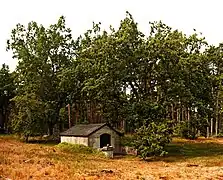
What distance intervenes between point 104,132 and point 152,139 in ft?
21.3

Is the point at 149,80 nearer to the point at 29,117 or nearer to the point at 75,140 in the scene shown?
the point at 75,140

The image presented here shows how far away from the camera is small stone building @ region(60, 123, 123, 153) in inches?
1355

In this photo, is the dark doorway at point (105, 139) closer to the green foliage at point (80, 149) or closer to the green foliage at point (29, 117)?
the green foliage at point (80, 149)

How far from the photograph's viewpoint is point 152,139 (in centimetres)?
3034

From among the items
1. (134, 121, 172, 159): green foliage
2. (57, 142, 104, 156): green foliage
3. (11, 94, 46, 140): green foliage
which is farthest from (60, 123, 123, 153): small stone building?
(11, 94, 46, 140): green foliage

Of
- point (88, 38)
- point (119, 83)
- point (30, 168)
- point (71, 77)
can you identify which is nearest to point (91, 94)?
point (119, 83)

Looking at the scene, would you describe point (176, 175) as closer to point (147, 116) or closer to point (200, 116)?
point (147, 116)

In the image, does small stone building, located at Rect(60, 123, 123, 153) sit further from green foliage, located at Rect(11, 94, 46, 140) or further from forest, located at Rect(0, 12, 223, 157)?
green foliage, located at Rect(11, 94, 46, 140)

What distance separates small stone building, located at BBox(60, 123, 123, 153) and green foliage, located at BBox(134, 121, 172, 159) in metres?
4.17

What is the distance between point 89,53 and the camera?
126ft

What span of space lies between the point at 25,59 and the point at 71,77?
32.3 ft

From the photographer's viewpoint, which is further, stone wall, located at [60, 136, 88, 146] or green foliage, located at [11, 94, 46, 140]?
green foliage, located at [11, 94, 46, 140]

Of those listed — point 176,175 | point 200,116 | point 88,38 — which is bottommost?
point 176,175

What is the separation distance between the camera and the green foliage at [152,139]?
1191 inches
